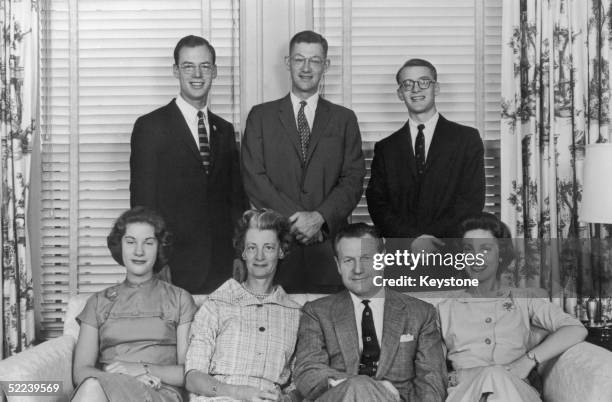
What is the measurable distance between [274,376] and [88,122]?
1674mm

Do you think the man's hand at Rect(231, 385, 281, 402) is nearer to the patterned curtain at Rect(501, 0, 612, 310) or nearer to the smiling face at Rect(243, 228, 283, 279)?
the smiling face at Rect(243, 228, 283, 279)

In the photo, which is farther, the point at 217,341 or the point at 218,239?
the point at 218,239

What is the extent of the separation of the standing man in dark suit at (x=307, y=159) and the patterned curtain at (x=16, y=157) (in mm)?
992

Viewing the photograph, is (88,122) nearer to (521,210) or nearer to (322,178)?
(322,178)

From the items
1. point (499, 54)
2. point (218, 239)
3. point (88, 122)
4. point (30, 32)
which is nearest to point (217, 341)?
point (218, 239)

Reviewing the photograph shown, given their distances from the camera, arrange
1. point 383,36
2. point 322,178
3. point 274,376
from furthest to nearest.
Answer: point 383,36 < point 322,178 < point 274,376

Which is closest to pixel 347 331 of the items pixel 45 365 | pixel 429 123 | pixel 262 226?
pixel 262 226

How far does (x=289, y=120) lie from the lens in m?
3.09

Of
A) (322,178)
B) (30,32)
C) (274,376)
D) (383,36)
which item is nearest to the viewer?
(274,376)

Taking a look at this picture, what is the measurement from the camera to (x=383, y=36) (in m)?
3.45

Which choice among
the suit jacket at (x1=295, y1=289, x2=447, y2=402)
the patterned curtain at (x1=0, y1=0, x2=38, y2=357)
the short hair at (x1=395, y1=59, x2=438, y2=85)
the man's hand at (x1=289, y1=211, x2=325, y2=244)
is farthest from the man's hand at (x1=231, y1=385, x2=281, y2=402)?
the short hair at (x1=395, y1=59, x2=438, y2=85)

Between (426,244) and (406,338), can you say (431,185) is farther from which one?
(406,338)

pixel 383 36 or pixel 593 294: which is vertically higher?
pixel 383 36

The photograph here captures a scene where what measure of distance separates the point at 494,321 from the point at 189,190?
1397mm
